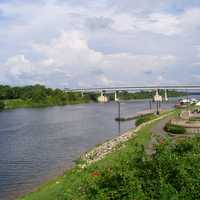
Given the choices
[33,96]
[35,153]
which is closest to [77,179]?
[35,153]

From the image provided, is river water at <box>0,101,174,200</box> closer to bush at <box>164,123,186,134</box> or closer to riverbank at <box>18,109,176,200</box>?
riverbank at <box>18,109,176,200</box>

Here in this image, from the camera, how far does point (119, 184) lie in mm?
11844

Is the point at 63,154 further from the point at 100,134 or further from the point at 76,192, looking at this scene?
the point at 76,192

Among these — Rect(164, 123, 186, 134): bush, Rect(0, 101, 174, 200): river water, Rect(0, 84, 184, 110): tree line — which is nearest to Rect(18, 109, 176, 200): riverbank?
Rect(0, 101, 174, 200): river water

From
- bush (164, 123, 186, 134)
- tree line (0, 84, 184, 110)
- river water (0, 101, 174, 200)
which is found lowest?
river water (0, 101, 174, 200)

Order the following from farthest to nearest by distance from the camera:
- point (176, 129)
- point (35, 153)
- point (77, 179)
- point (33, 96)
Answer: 1. point (33, 96)
2. point (35, 153)
3. point (176, 129)
4. point (77, 179)

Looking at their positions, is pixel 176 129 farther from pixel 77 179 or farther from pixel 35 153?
pixel 77 179

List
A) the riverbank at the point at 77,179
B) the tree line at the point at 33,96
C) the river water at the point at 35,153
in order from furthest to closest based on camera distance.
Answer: the tree line at the point at 33,96 < the river water at the point at 35,153 < the riverbank at the point at 77,179

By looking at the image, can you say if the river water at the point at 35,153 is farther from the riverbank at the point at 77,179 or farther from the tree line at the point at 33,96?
the tree line at the point at 33,96

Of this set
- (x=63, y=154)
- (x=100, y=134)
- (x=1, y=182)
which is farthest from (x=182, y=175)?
(x=100, y=134)

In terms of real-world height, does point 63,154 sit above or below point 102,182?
below

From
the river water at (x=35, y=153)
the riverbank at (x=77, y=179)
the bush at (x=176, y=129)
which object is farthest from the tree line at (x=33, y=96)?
the riverbank at (x=77, y=179)

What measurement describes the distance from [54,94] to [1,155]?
137583 millimetres

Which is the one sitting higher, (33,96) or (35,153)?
(33,96)
